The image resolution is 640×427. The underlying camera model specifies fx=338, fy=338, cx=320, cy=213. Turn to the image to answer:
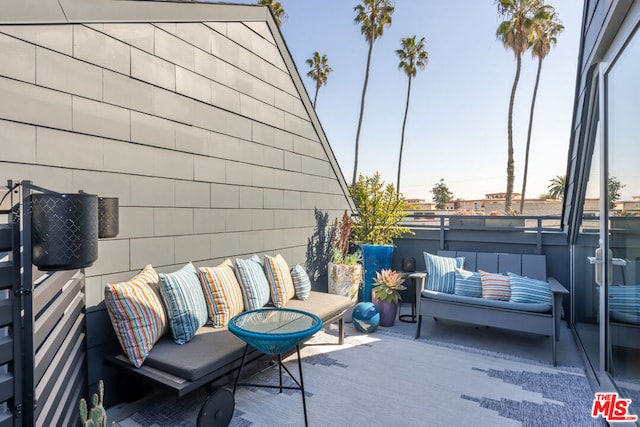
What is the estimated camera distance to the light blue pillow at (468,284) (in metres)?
3.79

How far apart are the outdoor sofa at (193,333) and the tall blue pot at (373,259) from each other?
5.84 ft

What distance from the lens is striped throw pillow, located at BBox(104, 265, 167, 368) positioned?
2.16 m

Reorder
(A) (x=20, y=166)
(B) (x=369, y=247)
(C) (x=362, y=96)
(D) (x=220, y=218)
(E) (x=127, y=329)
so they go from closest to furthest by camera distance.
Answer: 1. (A) (x=20, y=166)
2. (E) (x=127, y=329)
3. (D) (x=220, y=218)
4. (B) (x=369, y=247)
5. (C) (x=362, y=96)

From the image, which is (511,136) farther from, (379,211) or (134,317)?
(134,317)

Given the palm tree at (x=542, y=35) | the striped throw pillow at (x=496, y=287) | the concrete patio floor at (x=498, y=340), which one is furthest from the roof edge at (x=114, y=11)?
the palm tree at (x=542, y=35)

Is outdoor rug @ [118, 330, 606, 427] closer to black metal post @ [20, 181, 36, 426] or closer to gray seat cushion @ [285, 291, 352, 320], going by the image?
gray seat cushion @ [285, 291, 352, 320]

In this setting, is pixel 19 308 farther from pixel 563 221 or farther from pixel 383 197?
pixel 563 221

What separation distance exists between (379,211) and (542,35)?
40.2 feet

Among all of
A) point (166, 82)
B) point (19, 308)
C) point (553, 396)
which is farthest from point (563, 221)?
point (19, 308)

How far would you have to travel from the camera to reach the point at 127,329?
7.16ft

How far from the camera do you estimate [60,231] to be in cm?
123

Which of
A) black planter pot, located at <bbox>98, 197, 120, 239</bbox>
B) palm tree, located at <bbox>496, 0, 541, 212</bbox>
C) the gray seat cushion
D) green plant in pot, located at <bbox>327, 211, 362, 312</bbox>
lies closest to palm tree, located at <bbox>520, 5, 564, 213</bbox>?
palm tree, located at <bbox>496, 0, 541, 212</bbox>

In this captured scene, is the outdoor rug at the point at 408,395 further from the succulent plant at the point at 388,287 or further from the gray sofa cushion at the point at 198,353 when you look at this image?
the succulent plant at the point at 388,287

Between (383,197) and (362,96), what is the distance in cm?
1136
